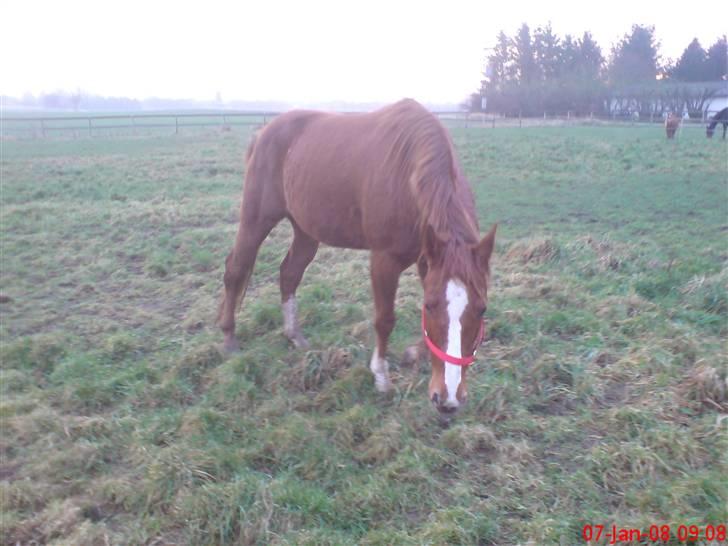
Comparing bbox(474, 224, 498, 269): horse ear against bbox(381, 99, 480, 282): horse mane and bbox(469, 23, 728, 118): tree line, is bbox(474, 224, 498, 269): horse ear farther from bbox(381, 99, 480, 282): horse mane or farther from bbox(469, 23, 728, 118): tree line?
bbox(469, 23, 728, 118): tree line

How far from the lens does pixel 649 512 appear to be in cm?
280

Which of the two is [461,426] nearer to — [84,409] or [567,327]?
[567,327]

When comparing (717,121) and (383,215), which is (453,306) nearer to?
(383,215)

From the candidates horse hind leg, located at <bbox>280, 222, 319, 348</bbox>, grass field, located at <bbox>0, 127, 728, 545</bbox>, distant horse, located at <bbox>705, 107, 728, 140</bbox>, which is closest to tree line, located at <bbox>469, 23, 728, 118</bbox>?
distant horse, located at <bbox>705, 107, 728, 140</bbox>

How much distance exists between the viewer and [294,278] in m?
5.18

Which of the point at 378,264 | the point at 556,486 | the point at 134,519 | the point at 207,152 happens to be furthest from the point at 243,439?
the point at 207,152

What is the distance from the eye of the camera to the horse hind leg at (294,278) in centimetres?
502

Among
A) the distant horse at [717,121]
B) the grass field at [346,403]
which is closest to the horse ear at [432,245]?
the grass field at [346,403]

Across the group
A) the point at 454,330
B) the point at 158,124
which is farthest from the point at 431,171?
the point at 158,124

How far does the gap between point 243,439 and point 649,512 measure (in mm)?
2257

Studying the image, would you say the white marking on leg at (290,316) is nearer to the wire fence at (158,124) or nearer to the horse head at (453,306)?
the horse head at (453,306)

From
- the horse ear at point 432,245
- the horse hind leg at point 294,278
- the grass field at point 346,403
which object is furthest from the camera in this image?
the horse hind leg at point 294,278
